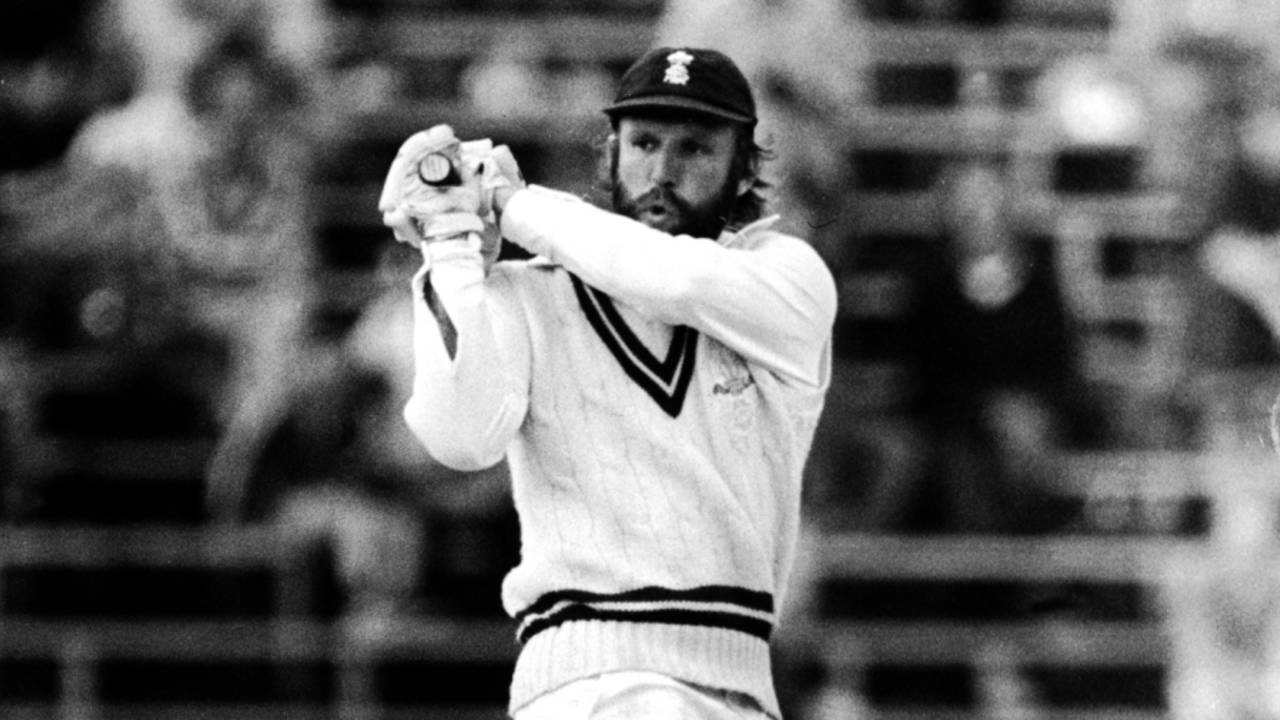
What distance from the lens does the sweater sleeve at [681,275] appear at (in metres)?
4.24

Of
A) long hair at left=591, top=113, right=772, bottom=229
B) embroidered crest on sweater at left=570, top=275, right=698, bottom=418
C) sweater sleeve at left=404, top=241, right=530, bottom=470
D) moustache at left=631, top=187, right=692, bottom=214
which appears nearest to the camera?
sweater sleeve at left=404, top=241, right=530, bottom=470

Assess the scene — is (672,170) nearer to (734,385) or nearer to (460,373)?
(734,385)

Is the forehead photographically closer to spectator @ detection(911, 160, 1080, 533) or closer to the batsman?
the batsman

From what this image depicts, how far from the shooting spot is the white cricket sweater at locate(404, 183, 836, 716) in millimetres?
4207

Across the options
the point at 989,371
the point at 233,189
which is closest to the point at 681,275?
the point at 989,371

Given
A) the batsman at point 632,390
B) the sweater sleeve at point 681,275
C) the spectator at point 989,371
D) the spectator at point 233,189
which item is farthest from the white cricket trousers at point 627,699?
the spectator at point 233,189

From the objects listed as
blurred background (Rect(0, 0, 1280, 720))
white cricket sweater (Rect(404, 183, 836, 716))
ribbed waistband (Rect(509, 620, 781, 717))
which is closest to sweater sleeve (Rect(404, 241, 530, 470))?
white cricket sweater (Rect(404, 183, 836, 716))

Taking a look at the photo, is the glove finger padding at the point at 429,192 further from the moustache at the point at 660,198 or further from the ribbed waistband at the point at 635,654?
the ribbed waistband at the point at 635,654

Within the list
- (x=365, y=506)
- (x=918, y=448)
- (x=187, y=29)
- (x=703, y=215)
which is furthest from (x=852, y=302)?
(x=703, y=215)

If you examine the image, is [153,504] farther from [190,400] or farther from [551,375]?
[551,375]

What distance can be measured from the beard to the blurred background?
371 centimetres

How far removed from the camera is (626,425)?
4.29 metres

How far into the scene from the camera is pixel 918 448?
8258 mm

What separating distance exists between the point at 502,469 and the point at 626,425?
3.99 metres
